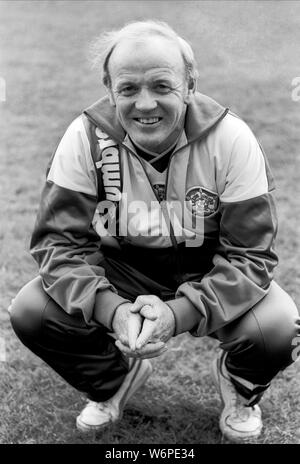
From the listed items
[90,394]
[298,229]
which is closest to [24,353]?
[90,394]

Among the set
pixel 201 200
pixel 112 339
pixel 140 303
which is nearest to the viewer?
pixel 140 303

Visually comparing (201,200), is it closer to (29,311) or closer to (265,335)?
(265,335)

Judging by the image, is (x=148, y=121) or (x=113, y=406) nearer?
(x=148, y=121)

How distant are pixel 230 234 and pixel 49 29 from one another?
7469 mm

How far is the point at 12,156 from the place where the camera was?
5.84 m

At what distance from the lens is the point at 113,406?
310 cm

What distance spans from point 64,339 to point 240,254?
0.73 m

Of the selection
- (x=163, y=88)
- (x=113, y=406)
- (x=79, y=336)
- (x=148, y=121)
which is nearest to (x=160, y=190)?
(x=148, y=121)

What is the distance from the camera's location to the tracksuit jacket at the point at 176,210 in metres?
2.64

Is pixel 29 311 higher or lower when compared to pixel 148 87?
lower

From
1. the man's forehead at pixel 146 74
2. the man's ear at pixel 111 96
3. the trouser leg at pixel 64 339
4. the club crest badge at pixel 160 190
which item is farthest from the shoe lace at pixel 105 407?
the man's forehead at pixel 146 74

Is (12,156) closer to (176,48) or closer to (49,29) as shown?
(176,48)

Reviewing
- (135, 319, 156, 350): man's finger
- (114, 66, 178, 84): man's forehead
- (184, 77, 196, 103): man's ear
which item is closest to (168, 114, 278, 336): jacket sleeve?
(135, 319, 156, 350): man's finger

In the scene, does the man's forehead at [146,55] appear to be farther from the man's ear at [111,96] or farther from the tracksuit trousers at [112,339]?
the tracksuit trousers at [112,339]
